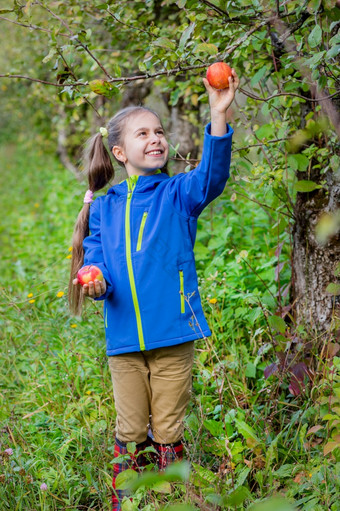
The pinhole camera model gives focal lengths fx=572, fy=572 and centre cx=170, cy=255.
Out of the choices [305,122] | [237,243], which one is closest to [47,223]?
[237,243]

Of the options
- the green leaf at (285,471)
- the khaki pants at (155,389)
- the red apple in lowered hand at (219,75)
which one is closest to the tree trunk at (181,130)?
the khaki pants at (155,389)

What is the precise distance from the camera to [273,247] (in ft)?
11.1

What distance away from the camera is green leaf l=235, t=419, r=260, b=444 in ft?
7.20

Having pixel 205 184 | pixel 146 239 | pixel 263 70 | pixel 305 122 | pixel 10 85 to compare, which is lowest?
pixel 146 239

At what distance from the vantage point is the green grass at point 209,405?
6.61 feet

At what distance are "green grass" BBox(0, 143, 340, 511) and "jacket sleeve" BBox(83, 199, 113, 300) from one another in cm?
54

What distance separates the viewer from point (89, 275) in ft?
6.84

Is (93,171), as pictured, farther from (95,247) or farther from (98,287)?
(98,287)

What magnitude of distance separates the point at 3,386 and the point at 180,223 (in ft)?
5.25

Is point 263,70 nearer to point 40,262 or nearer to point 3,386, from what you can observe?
point 3,386

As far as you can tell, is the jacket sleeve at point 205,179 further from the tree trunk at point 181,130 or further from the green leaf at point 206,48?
the tree trunk at point 181,130

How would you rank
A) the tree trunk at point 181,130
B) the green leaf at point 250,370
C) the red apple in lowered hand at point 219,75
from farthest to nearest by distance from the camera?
the tree trunk at point 181,130 → the green leaf at point 250,370 → the red apple in lowered hand at point 219,75

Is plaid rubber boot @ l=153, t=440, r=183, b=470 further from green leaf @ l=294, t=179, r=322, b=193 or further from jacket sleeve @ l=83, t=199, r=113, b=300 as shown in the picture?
green leaf @ l=294, t=179, r=322, b=193

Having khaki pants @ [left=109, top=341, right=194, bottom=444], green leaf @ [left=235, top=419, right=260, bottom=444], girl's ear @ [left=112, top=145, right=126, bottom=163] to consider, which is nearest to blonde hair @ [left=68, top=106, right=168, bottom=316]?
girl's ear @ [left=112, top=145, right=126, bottom=163]
